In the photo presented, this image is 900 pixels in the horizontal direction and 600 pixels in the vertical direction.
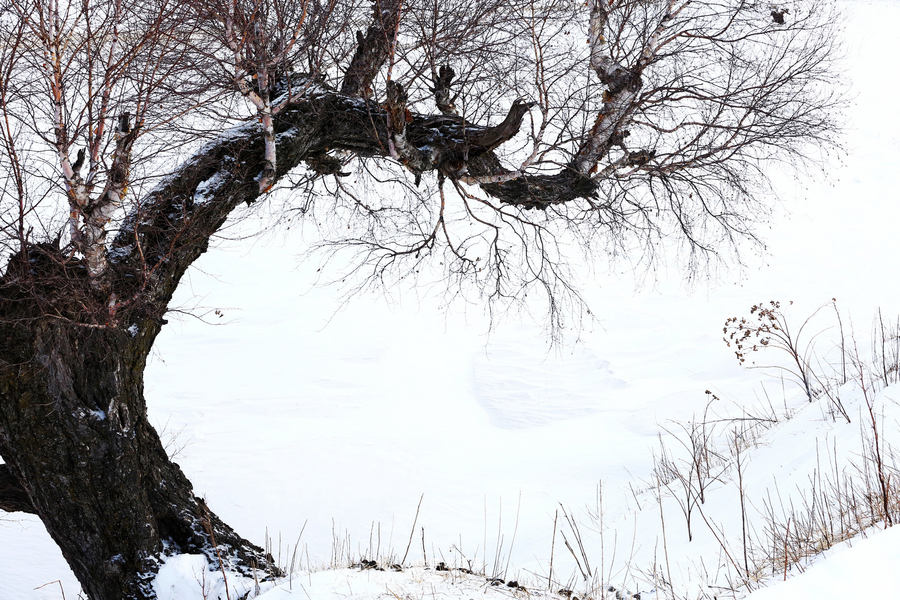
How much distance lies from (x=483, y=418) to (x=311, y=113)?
7499 millimetres

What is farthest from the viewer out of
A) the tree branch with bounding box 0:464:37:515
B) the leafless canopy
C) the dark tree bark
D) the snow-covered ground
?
the snow-covered ground

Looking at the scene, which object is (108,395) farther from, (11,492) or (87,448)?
(11,492)

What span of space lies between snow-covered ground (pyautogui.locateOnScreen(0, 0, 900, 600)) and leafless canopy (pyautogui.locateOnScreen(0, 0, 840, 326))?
1.86 m

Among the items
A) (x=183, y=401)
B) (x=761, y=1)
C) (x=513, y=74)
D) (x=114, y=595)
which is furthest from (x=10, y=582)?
(x=761, y=1)

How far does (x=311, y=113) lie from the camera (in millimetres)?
4379

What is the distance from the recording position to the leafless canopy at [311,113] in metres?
3.14

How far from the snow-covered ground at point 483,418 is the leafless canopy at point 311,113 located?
1856 millimetres

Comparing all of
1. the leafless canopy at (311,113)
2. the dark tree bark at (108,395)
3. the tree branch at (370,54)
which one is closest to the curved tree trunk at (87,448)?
the dark tree bark at (108,395)

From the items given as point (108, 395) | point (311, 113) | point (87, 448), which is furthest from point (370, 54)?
point (87, 448)

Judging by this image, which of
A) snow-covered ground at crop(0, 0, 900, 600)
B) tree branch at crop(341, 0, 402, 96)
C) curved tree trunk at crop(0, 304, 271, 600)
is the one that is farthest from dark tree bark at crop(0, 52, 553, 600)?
tree branch at crop(341, 0, 402, 96)

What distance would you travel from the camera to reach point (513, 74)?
5461 mm

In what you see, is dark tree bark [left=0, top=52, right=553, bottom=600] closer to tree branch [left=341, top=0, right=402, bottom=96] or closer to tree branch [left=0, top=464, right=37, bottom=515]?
tree branch [left=0, top=464, right=37, bottom=515]

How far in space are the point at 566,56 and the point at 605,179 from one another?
1208 millimetres

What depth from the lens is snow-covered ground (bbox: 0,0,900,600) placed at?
427cm
